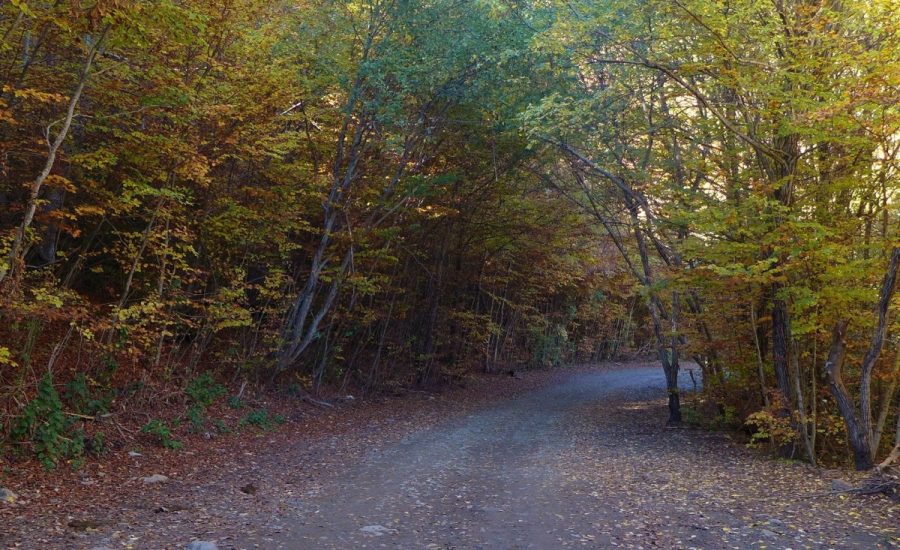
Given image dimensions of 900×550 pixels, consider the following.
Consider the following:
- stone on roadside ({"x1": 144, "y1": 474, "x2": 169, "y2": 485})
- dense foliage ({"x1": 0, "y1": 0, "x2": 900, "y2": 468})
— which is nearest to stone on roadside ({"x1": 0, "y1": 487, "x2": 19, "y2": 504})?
dense foliage ({"x1": 0, "y1": 0, "x2": 900, "y2": 468})

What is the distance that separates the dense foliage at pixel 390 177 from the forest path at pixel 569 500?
179 centimetres

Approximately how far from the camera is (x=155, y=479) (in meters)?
7.31

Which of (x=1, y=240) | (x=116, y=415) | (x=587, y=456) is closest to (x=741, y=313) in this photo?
(x=587, y=456)

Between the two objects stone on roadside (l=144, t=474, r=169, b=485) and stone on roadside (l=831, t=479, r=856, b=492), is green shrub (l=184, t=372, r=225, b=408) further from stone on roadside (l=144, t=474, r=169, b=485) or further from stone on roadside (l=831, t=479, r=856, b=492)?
stone on roadside (l=831, t=479, r=856, b=492)

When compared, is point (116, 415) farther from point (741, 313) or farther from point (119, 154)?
point (741, 313)

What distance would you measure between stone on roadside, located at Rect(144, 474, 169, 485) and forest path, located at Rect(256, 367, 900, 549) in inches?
66.5

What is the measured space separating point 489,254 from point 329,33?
9.35 meters

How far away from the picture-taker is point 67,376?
8.75 meters

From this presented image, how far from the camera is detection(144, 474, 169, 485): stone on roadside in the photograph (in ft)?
23.7

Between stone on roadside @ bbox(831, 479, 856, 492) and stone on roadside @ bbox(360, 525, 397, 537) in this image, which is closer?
stone on roadside @ bbox(360, 525, 397, 537)

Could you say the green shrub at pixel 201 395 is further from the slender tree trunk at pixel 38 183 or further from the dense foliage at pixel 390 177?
the slender tree trunk at pixel 38 183

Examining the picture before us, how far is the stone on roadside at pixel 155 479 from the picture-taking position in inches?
285

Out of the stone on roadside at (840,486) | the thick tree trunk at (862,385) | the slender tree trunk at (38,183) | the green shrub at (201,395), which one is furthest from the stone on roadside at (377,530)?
the thick tree trunk at (862,385)

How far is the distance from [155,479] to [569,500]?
4.66 m
